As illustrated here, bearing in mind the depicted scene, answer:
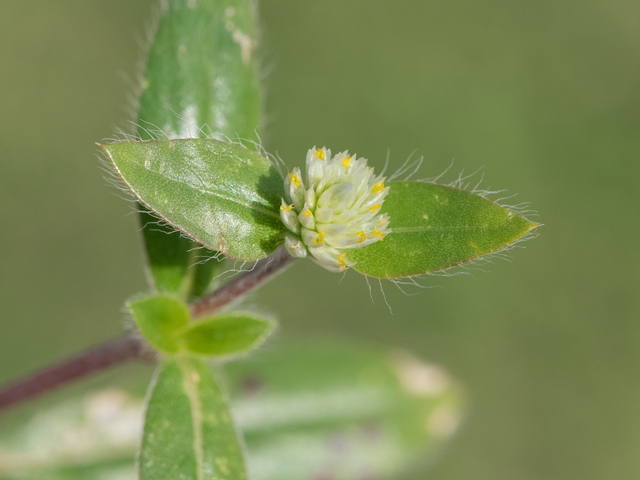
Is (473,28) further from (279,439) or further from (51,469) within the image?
(51,469)

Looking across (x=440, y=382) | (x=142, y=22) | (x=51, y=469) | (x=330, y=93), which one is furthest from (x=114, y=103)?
(x=440, y=382)

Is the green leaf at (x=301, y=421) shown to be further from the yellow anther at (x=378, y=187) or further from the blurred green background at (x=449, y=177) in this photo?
the yellow anther at (x=378, y=187)

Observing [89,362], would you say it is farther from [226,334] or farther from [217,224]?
[217,224]

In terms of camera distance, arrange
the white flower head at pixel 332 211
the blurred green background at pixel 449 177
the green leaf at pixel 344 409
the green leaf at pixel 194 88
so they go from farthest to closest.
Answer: the blurred green background at pixel 449 177
the green leaf at pixel 344 409
the green leaf at pixel 194 88
the white flower head at pixel 332 211

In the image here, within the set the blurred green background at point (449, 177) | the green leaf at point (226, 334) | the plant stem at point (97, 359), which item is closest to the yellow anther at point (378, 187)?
the plant stem at point (97, 359)

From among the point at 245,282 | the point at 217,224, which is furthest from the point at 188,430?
the point at 217,224

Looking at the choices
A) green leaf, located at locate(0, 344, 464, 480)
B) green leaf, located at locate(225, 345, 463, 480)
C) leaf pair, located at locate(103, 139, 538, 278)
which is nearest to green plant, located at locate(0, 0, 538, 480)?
leaf pair, located at locate(103, 139, 538, 278)
